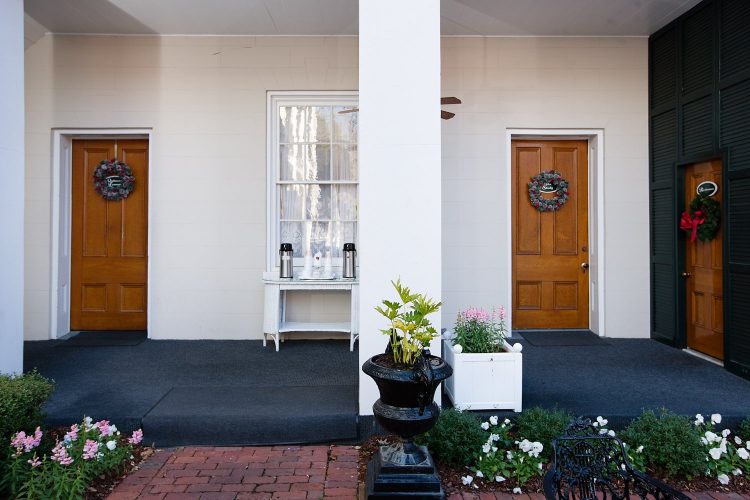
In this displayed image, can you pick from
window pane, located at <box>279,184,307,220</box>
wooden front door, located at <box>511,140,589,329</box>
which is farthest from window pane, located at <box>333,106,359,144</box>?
wooden front door, located at <box>511,140,589,329</box>

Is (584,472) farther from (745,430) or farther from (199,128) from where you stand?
(199,128)

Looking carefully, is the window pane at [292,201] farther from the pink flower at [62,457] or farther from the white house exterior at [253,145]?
→ the pink flower at [62,457]

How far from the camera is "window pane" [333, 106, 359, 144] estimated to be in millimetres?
5297

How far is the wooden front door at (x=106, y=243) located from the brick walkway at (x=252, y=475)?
110 inches

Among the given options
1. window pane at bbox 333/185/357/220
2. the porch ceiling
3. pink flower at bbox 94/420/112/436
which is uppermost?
the porch ceiling

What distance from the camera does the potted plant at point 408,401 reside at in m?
2.42

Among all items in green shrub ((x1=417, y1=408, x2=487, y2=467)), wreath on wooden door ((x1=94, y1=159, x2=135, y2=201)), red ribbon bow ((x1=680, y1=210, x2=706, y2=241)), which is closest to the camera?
green shrub ((x1=417, y1=408, x2=487, y2=467))

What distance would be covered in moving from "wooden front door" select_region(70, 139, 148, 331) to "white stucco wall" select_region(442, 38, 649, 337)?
129 inches

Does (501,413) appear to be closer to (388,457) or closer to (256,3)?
(388,457)

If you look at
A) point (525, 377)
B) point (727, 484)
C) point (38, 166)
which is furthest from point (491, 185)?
point (38, 166)

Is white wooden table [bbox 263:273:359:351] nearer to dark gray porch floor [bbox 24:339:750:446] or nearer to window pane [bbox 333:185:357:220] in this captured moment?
dark gray porch floor [bbox 24:339:750:446]

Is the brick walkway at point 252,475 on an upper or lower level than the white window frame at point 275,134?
lower

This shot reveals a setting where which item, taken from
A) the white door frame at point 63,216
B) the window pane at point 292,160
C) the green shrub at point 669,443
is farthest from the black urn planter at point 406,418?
the white door frame at point 63,216

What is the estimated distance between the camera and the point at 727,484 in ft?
9.04
